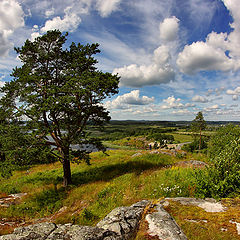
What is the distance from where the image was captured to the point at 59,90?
432 inches

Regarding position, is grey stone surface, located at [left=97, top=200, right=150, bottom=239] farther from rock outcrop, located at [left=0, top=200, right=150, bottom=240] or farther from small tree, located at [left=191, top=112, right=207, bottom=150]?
small tree, located at [left=191, top=112, right=207, bottom=150]

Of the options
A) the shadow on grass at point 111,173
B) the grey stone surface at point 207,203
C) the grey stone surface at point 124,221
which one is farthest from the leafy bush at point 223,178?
the shadow on grass at point 111,173

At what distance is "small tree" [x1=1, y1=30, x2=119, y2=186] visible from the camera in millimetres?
11156

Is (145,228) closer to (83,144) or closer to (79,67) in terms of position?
(83,144)

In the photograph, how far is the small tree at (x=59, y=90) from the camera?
11156mm

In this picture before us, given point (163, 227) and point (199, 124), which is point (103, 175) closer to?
point (163, 227)

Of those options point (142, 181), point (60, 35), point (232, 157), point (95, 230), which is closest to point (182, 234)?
point (95, 230)

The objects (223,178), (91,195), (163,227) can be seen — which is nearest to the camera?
(163,227)

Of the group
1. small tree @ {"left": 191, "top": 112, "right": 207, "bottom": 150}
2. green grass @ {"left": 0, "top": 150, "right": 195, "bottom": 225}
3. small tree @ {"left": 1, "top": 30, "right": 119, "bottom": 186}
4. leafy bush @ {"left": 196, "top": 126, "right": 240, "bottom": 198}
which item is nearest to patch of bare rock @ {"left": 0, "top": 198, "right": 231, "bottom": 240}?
leafy bush @ {"left": 196, "top": 126, "right": 240, "bottom": 198}

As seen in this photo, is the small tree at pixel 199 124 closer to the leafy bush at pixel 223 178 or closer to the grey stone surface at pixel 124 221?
the leafy bush at pixel 223 178

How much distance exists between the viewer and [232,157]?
572 cm

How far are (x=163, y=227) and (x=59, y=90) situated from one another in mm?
10537

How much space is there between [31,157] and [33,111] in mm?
3403

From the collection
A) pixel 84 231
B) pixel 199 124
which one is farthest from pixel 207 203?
pixel 199 124
